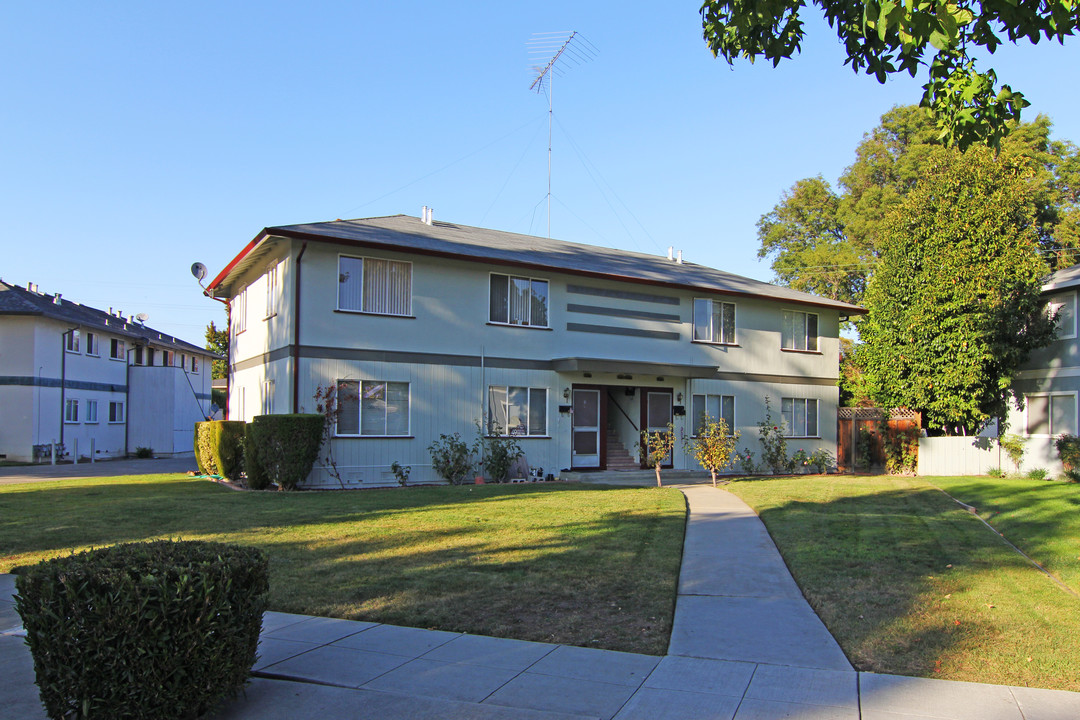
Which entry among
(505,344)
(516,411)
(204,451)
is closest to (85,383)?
(204,451)

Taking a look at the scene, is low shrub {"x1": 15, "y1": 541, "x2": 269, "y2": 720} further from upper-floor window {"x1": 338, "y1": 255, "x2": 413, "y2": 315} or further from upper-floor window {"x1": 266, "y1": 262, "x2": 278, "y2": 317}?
upper-floor window {"x1": 266, "y1": 262, "x2": 278, "y2": 317}

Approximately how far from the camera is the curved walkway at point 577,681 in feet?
14.4

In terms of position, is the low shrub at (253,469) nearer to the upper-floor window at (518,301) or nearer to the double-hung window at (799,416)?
the upper-floor window at (518,301)

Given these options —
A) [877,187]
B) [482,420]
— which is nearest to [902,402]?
[482,420]

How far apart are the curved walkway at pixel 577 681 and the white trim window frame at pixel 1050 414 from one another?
66.0 feet

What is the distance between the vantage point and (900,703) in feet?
14.7

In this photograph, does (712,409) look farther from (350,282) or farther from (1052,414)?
(350,282)

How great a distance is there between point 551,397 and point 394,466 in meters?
4.60

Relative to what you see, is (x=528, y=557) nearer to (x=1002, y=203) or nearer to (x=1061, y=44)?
(x=1061, y=44)

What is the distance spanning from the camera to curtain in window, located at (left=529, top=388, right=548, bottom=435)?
19.4m

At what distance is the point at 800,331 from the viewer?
24547mm

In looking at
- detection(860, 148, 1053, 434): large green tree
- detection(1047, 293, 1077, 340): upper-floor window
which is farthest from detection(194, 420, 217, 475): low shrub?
detection(1047, 293, 1077, 340): upper-floor window

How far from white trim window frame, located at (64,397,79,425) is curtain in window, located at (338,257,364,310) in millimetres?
19594

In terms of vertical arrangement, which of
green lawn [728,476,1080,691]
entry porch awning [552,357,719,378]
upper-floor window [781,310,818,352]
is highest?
upper-floor window [781,310,818,352]
